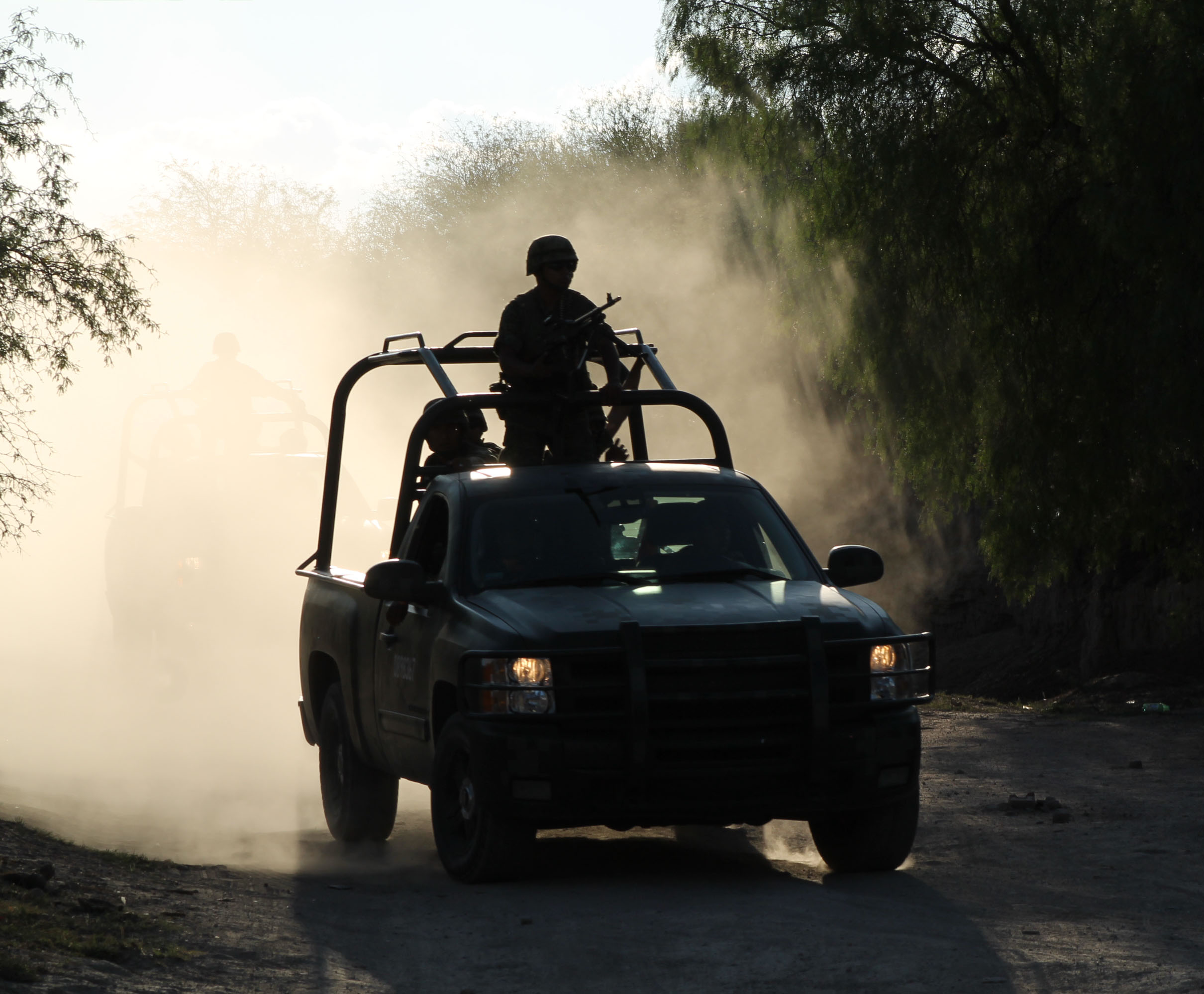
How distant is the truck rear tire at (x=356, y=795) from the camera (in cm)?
844

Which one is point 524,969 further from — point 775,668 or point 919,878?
point 919,878

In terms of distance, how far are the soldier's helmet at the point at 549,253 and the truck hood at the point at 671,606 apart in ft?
7.21

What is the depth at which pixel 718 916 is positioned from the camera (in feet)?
19.9

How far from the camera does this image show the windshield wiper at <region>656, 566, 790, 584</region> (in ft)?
23.5

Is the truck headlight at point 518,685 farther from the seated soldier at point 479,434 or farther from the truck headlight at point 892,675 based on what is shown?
the seated soldier at point 479,434

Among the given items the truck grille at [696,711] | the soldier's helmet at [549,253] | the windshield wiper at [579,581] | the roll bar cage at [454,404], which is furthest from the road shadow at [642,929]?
the soldier's helmet at [549,253]

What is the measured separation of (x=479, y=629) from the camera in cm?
669

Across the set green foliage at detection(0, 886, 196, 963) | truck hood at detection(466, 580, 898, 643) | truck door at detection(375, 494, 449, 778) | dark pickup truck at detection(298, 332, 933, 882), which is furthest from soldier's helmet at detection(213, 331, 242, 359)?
green foliage at detection(0, 886, 196, 963)

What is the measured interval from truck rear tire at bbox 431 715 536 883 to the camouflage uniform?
1.84 metres

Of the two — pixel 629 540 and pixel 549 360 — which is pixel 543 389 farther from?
pixel 629 540

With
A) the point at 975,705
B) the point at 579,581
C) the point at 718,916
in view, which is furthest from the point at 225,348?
the point at 718,916

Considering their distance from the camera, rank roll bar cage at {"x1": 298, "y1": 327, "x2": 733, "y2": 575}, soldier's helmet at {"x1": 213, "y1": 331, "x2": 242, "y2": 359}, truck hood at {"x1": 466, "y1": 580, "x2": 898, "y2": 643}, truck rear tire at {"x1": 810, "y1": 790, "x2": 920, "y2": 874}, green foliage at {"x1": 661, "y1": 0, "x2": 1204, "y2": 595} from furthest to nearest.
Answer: soldier's helmet at {"x1": 213, "y1": 331, "x2": 242, "y2": 359} < green foliage at {"x1": 661, "y1": 0, "x2": 1204, "y2": 595} < roll bar cage at {"x1": 298, "y1": 327, "x2": 733, "y2": 575} < truck rear tire at {"x1": 810, "y1": 790, "x2": 920, "y2": 874} < truck hood at {"x1": 466, "y1": 580, "x2": 898, "y2": 643}

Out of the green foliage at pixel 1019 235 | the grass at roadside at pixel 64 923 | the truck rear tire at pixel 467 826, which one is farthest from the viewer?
the green foliage at pixel 1019 235

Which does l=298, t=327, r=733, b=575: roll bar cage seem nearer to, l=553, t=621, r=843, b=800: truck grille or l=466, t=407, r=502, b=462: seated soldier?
l=466, t=407, r=502, b=462: seated soldier
